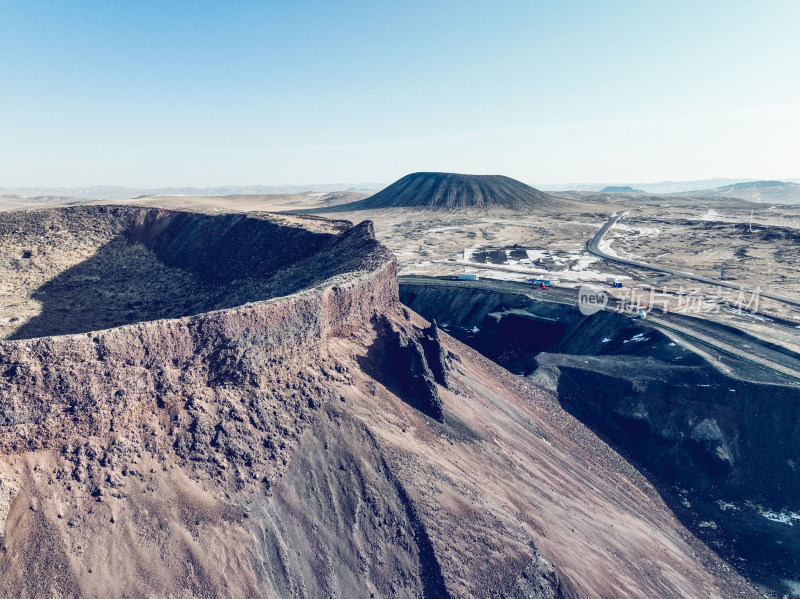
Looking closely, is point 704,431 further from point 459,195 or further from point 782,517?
point 459,195

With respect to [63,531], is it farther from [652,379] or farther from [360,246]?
[652,379]

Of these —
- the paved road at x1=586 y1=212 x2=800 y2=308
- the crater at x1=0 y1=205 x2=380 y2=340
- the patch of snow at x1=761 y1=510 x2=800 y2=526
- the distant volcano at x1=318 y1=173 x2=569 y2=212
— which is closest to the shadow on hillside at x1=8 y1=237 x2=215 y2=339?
the crater at x1=0 y1=205 x2=380 y2=340

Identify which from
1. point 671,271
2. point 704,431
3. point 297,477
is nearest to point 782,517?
point 704,431

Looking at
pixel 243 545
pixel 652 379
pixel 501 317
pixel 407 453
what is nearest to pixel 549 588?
pixel 407 453

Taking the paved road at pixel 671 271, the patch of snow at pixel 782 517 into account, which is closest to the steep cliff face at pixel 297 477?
the patch of snow at pixel 782 517

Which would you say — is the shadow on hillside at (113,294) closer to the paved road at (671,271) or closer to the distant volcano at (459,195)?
the paved road at (671,271)

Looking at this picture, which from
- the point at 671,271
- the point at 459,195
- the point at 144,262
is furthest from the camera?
the point at 459,195

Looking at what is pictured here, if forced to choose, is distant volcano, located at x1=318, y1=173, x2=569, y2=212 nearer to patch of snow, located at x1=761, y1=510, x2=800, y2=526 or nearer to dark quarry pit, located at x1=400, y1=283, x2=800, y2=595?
dark quarry pit, located at x1=400, y1=283, x2=800, y2=595
